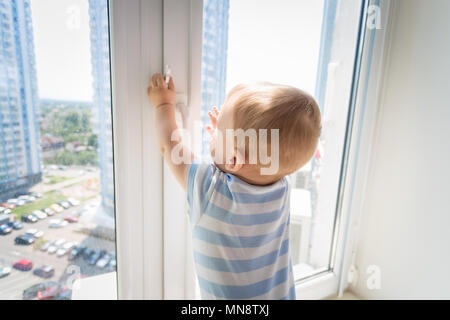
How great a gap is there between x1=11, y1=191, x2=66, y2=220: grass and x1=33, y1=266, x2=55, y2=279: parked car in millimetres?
151

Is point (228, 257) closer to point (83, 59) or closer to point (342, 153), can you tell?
point (83, 59)

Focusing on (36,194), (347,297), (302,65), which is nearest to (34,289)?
(36,194)

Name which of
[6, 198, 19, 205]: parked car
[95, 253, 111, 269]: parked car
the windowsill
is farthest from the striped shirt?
the windowsill

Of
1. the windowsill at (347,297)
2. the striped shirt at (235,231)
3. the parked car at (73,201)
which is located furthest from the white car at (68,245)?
the windowsill at (347,297)

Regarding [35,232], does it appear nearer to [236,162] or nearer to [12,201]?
[12,201]

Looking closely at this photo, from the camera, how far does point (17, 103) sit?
582 millimetres

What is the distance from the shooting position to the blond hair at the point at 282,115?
0.53 meters

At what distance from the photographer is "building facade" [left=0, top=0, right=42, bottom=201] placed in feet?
1.81

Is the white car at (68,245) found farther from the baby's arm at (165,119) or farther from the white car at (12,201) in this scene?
the baby's arm at (165,119)

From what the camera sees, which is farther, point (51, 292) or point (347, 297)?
point (347, 297)

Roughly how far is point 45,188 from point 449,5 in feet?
4.30

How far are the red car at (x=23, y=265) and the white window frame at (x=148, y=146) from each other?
203 millimetres

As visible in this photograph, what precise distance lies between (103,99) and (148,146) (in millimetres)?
156
